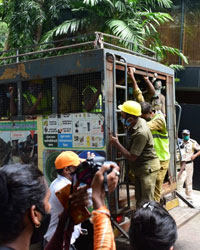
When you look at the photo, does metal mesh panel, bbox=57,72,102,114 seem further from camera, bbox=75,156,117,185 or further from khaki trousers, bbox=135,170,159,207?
camera, bbox=75,156,117,185

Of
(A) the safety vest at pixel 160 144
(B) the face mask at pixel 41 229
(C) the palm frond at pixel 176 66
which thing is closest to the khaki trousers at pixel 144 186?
(A) the safety vest at pixel 160 144

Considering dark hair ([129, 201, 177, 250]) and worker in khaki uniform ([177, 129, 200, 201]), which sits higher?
dark hair ([129, 201, 177, 250])

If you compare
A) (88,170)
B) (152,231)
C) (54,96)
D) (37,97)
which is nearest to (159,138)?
(54,96)

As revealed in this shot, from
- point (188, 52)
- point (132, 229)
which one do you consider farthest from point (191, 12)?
point (132, 229)

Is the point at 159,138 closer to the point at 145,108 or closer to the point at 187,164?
the point at 145,108

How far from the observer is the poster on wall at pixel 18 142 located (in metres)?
4.67

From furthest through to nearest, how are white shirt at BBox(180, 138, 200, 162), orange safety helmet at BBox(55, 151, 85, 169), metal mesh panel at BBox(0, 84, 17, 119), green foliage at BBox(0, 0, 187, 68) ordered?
1. green foliage at BBox(0, 0, 187, 68)
2. white shirt at BBox(180, 138, 200, 162)
3. metal mesh panel at BBox(0, 84, 17, 119)
4. orange safety helmet at BBox(55, 151, 85, 169)

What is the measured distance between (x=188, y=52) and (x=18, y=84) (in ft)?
26.8

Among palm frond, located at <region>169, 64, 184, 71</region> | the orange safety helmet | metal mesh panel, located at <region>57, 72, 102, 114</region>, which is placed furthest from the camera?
palm frond, located at <region>169, 64, 184, 71</region>

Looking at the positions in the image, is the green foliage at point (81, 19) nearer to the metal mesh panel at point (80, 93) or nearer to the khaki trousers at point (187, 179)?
the khaki trousers at point (187, 179)

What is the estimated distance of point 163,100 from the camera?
5.46 meters

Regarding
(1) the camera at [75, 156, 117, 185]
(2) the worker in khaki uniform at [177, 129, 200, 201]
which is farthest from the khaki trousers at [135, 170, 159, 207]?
(2) the worker in khaki uniform at [177, 129, 200, 201]

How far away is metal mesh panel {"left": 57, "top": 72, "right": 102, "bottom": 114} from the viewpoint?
407 cm

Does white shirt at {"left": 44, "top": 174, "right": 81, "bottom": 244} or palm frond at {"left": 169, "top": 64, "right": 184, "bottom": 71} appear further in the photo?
palm frond at {"left": 169, "top": 64, "right": 184, "bottom": 71}
